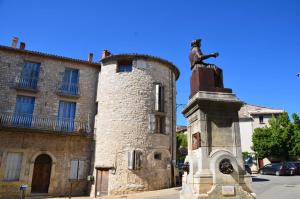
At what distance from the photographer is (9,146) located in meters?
15.4

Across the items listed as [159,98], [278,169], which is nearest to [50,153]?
[159,98]

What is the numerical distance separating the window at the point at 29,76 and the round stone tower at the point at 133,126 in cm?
461

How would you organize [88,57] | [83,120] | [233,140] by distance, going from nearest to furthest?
[233,140], [83,120], [88,57]

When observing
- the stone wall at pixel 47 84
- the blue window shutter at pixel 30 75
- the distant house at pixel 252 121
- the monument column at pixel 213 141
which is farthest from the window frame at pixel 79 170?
the distant house at pixel 252 121

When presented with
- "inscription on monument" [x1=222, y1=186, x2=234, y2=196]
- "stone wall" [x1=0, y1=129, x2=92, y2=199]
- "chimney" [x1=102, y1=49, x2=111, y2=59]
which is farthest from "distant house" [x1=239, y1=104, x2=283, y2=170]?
"inscription on monument" [x1=222, y1=186, x2=234, y2=196]

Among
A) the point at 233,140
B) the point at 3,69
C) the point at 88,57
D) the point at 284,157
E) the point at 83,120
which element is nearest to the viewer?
the point at 233,140

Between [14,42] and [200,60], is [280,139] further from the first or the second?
[14,42]

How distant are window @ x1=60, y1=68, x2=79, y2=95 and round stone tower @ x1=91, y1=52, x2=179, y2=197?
1.83 m

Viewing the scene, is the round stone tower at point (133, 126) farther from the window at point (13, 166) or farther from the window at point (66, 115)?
the window at point (13, 166)

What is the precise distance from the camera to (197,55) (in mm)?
5637

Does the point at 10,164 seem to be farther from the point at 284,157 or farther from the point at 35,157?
the point at 284,157

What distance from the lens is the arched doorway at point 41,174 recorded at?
15.9 metres

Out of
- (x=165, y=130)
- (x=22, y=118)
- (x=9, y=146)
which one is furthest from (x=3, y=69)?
(x=165, y=130)

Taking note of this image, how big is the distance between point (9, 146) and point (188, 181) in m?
14.4
